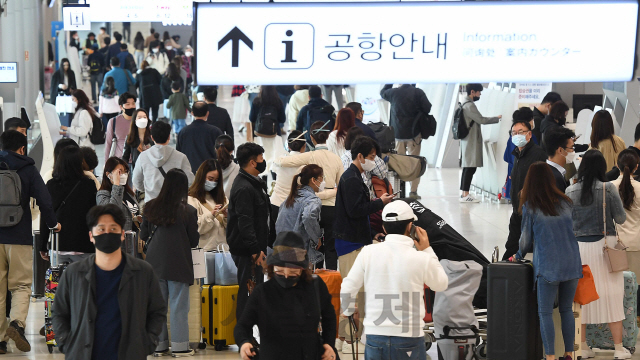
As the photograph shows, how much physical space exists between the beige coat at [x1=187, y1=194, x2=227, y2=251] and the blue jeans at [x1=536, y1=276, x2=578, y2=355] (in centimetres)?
257

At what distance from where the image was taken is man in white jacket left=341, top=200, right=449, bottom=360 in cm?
432

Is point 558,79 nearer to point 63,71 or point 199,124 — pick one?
point 199,124

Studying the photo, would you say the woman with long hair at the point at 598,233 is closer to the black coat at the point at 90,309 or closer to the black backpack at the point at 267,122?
the black coat at the point at 90,309

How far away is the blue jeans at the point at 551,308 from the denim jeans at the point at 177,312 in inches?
97.9

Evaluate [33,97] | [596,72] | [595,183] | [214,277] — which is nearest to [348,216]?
[214,277]

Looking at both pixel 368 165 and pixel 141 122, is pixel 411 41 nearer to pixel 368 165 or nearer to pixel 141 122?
pixel 368 165

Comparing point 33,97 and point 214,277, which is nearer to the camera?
point 214,277

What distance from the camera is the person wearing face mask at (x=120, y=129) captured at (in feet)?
32.1

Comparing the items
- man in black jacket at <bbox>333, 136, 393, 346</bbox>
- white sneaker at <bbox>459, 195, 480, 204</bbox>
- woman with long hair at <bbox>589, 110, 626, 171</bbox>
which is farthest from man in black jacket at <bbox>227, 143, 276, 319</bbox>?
white sneaker at <bbox>459, 195, 480, 204</bbox>

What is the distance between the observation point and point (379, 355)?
437 cm

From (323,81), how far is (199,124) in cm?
470

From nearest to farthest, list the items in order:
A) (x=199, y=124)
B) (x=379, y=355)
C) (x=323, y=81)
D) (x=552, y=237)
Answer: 1. (x=379, y=355)
2. (x=323, y=81)
3. (x=552, y=237)
4. (x=199, y=124)

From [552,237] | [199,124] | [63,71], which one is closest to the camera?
[552,237]

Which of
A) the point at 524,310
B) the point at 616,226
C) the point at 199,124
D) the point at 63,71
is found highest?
the point at 63,71
